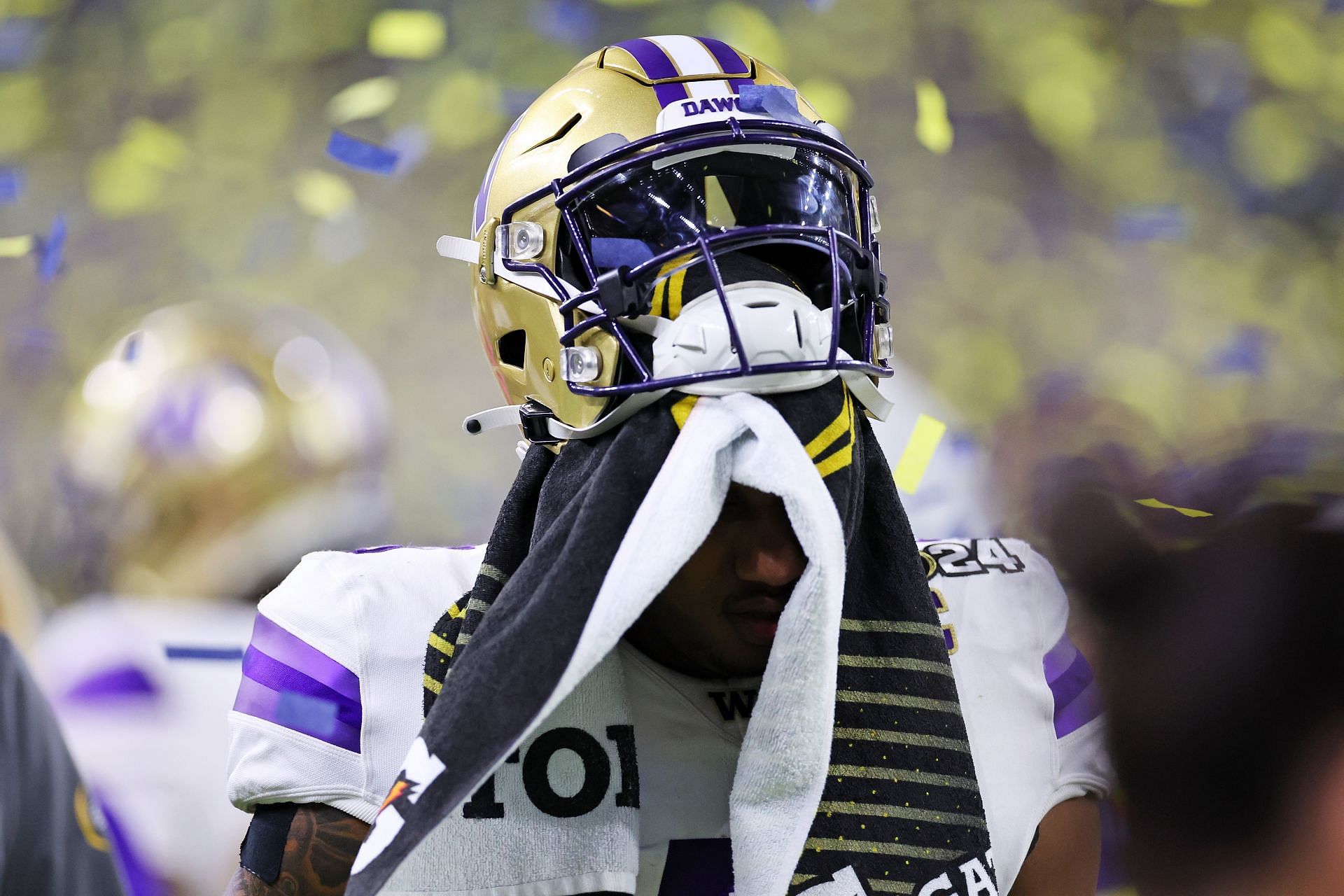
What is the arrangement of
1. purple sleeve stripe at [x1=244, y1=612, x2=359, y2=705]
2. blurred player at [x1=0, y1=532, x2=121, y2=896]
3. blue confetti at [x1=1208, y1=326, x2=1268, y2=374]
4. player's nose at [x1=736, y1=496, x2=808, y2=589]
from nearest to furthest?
player's nose at [x1=736, y1=496, x2=808, y2=589] < purple sleeve stripe at [x1=244, y1=612, x2=359, y2=705] < blurred player at [x1=0, y1=532, x2=121, y2=896] < blue confetti at [x1=1208, y1=326, x2=1268, y2=374]

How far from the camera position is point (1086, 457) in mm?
1810

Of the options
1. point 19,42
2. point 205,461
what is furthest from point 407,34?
point 205,461

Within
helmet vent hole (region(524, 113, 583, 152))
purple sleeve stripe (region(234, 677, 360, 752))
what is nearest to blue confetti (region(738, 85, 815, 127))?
helmet vent hole (region(524, 113, 583, 152))

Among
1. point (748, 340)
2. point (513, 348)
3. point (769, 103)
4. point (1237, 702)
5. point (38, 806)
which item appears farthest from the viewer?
point (38, 806)

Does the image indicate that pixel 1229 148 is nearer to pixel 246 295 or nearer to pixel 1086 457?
pixel 1086 457

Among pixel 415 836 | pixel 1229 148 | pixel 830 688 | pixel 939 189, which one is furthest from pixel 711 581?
pixel 1229 148

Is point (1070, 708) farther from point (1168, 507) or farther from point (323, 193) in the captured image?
point (323, 193)

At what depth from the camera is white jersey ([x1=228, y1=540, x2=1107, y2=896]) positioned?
39.1 inches

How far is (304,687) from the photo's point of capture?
3.33 feet

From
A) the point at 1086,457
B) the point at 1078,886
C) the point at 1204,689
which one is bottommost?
the point at 1078,886

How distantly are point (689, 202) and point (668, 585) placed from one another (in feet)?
0.98

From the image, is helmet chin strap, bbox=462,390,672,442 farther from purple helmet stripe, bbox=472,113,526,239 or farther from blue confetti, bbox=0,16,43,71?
blue confetti, bbox=0,16,43,71

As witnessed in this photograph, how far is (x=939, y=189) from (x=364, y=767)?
1345mm

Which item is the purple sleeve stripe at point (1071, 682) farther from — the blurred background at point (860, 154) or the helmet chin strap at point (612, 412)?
the blurred background at point (860, 154)
